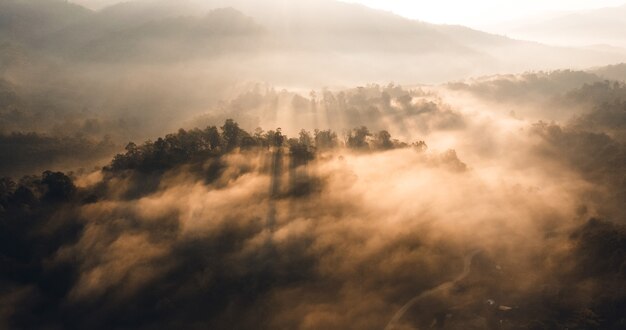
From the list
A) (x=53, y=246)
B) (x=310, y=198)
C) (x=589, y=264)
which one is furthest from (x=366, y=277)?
(x=53, y=246)

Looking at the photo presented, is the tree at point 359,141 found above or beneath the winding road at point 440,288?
above

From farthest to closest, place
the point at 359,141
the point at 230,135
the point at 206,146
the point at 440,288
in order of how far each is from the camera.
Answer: the point at 359,141, the point at 230,135, the point at 206,146, the point at 440,288

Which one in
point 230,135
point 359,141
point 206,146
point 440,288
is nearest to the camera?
point 440,288

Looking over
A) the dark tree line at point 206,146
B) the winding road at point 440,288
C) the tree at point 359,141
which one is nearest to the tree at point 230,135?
the dark tree line at point 206,146

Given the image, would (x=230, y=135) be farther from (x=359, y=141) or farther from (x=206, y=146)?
(x=359, y=141)

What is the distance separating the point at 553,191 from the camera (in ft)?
420

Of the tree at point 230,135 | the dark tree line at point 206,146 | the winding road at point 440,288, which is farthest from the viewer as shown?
the tree at point 230,135

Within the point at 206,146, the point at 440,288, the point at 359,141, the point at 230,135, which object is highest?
the point at 230,135

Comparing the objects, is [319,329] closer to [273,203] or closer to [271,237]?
[271,237]

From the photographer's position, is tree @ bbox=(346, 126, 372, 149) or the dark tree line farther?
tree @ bbox=(346, 126, 372, 149)

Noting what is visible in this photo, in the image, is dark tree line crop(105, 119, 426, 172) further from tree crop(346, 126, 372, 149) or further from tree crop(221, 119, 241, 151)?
tree crop(346, 126, 372, 149)

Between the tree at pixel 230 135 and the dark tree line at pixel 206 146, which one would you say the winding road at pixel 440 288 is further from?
the tree at pixel 230 135

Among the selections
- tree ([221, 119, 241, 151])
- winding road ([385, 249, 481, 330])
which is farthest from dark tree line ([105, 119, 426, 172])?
winding road ([385, 249, 481, 330])

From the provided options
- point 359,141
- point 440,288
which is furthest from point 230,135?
point 440,288
